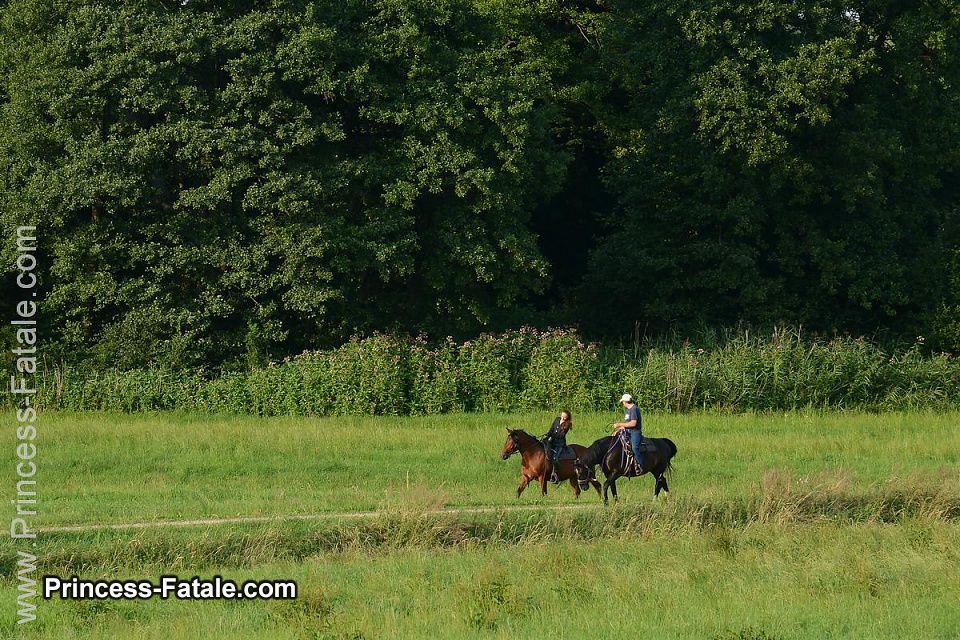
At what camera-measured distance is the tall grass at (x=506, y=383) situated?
104ft

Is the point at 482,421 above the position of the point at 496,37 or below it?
below

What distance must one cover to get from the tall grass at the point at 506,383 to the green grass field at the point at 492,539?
11.4ft

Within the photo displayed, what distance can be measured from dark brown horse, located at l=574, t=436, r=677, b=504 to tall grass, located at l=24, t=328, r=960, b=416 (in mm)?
11053

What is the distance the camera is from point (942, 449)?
26953 mm

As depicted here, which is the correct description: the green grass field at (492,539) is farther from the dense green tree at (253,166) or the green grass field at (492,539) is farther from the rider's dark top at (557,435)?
the dense green tree at (253,166)

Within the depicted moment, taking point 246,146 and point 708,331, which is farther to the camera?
point 708,331

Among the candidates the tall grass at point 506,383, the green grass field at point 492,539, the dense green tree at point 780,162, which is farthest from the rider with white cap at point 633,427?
the dense green tree at point 780,162

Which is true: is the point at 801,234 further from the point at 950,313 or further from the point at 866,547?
the point at 866,547

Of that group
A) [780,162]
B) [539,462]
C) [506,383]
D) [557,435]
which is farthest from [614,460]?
[780,162]

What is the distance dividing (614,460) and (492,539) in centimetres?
→ 296

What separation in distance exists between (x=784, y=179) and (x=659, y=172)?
389 cm

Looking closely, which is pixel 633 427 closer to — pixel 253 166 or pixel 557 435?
pixel 557 435

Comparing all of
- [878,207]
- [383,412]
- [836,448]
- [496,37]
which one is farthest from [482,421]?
[878,207]

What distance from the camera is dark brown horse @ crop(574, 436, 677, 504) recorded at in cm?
2009
